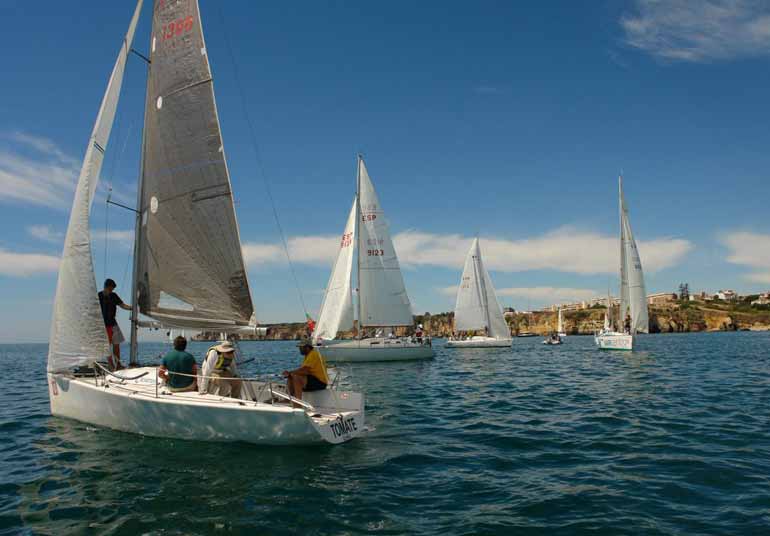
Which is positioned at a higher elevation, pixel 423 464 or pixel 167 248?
pixel 167 248

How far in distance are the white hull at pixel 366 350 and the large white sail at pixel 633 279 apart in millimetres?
22849

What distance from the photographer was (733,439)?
33.3 feet

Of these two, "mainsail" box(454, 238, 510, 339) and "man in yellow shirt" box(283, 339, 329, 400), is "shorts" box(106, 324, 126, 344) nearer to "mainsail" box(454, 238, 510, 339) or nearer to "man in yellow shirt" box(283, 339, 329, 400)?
"man in yellow shirt" box(283, 339, 329, 400)

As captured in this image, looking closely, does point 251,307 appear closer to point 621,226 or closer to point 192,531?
point 192,531

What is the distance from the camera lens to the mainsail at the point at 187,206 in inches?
460

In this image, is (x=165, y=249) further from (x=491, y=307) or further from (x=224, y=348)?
(x=491, y=307)

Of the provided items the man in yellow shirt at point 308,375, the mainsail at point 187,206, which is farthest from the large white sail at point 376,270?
the man in yellow shirt at point 308,375

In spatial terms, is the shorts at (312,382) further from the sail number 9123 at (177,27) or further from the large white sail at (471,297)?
the large white sail at (471,297)

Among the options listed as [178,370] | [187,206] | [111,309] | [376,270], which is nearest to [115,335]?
[111,309]

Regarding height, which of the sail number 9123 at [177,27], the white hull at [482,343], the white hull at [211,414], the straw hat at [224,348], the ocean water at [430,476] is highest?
the sail number 9123 at [177,27]

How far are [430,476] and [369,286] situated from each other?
28115 mm

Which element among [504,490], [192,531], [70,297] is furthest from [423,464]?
[70,297]

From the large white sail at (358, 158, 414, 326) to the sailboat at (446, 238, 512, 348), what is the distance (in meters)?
15.1

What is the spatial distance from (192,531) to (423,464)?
409 centimetres
